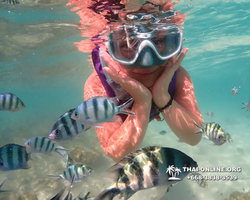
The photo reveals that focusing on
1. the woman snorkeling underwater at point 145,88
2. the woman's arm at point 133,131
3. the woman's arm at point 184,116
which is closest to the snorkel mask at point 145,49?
the woman snorkeling underwater at point 145,88

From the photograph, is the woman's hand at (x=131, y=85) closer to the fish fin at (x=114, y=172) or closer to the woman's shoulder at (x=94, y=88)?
the woman's shoulder at (x=94, y=88)

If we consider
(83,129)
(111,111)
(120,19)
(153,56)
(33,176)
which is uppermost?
(120,19)

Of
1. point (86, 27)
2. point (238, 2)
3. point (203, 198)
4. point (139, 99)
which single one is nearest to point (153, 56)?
point (139, 99)

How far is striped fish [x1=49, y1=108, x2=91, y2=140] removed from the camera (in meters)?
2.77

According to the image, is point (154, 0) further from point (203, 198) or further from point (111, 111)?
point (203, 198)

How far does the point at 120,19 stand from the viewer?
7.85 m

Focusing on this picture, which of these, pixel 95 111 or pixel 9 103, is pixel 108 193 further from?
pixel 9 103

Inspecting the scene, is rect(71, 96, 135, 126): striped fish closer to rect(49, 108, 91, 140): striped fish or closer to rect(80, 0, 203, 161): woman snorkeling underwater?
rect(49, 108, 91, 140): striped fish

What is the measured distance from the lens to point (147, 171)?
187 centimetres

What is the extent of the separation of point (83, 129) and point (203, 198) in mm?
8426

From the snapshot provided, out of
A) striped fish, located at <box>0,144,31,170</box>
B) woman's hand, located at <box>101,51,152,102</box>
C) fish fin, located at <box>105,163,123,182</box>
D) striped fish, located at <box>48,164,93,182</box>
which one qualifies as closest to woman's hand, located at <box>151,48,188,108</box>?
woman's hand, located at <box>101,51,152,102</box>

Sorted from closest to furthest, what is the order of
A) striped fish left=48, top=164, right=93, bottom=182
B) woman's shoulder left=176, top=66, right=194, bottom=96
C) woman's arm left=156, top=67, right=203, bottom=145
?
1. woman's arm left=156, top=67, right=203, bottom=145
2. striped fish left=48, top=164, right=93, bottom=182
3. woman's shoulder left=176, top=66, right=194, bottom=96

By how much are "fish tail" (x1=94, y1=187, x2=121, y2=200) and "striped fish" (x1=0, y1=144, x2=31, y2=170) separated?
238 centimetres

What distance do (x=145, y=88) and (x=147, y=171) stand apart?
2077mm
